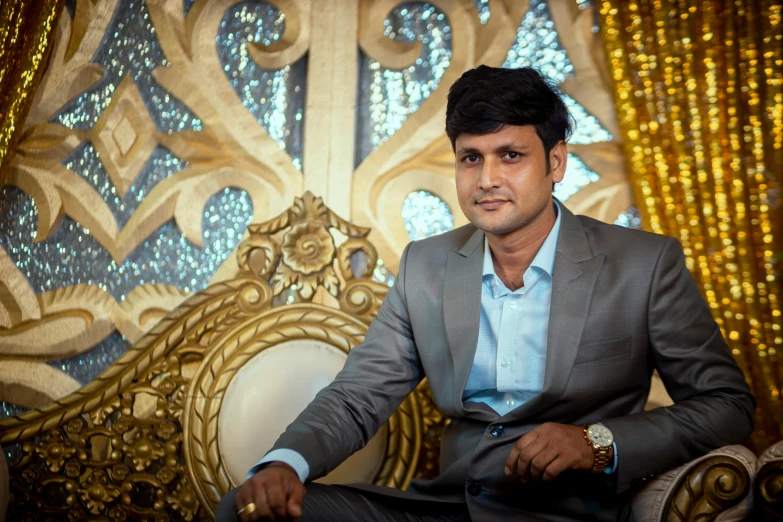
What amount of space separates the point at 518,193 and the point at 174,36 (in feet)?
4.99

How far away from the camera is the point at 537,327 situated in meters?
2.02

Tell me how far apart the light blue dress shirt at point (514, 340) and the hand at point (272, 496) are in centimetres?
57

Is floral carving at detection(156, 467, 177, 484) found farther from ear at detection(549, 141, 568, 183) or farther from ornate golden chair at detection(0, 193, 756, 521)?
ear at detection(549, 141, 568, 183)

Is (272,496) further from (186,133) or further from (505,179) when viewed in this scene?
(186,133)

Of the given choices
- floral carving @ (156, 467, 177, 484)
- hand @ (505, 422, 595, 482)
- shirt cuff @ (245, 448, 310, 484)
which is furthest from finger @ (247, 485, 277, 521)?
floral carving @ (156, 467, 177, 484)

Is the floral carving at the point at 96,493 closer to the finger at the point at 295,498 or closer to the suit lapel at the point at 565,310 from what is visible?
the finger at the point at 295,498

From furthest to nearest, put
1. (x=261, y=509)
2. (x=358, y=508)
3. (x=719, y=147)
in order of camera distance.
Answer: (x=719, y=147), (x=358, y=508), (x=261, y=509)

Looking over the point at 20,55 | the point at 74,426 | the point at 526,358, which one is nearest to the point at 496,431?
the point at 526,358

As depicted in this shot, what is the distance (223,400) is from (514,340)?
94cm

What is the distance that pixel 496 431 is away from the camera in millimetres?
1944

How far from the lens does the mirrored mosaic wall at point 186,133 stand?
9.30 ft

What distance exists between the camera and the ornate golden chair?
8.04 ft

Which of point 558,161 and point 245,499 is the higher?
point 558,161

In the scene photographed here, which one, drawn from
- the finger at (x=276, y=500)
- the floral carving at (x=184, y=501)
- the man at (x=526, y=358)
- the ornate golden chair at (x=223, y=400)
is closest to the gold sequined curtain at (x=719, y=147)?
the ornate golden chair at (x=223, y=400)
